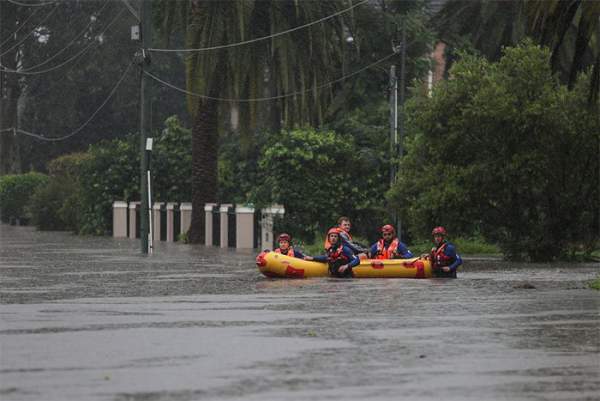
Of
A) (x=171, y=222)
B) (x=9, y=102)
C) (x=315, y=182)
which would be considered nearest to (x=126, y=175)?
(x=171, y=222)

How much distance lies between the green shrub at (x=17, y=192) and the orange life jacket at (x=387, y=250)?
5791 cm

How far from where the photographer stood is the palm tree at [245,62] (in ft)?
158

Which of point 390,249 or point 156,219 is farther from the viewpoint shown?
point 156,219

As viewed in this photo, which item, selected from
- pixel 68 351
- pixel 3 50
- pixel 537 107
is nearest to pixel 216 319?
pixel 68 351

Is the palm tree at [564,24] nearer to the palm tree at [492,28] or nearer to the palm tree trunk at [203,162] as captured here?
the palm tree at [492,28]

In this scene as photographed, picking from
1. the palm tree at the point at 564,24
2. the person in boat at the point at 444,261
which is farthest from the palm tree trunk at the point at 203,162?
the palm tree at the point at 564,24

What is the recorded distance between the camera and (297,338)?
675 inches

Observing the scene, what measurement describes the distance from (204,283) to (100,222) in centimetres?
3585

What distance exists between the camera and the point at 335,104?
5597 cm

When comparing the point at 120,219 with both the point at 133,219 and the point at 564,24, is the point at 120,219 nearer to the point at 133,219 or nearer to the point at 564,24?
the point at 133,219

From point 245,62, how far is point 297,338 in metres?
32.3

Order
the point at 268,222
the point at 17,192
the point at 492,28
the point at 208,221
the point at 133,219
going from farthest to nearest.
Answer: the point at 17,192 < the point at 133,219 < the point at 492,28 < the point at 208,221 < the point at 268,222

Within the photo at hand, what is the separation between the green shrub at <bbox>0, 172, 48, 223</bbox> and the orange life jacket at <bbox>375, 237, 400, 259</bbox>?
190ft

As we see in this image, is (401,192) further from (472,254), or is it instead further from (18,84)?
(18,84)
